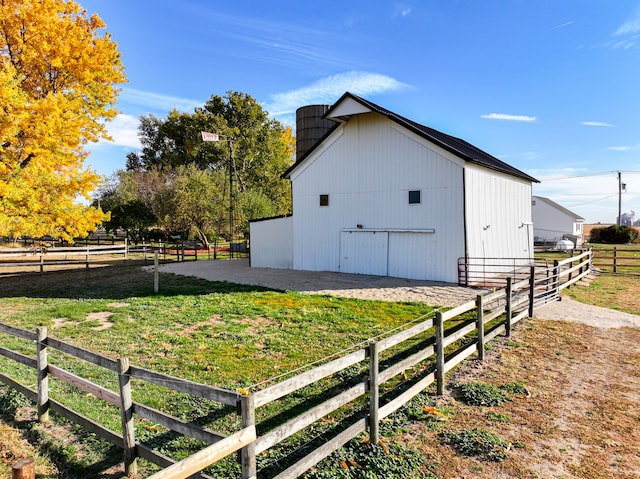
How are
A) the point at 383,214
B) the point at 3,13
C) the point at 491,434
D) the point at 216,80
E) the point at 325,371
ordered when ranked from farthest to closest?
the point at 216,80
the point at 383,214
the point at 3,13
the point at 491,434
the point at 325,371

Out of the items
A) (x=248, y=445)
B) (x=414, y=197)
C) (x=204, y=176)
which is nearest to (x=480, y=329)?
(x=248, y=445)

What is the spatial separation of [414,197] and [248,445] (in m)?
13.5

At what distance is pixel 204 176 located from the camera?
35406 mm

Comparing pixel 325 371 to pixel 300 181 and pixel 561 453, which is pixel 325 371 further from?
pixel 300 181

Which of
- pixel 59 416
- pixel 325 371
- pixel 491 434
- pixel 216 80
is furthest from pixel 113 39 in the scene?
pixel 216 80

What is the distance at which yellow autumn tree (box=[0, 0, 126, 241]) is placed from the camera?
11.0 metres

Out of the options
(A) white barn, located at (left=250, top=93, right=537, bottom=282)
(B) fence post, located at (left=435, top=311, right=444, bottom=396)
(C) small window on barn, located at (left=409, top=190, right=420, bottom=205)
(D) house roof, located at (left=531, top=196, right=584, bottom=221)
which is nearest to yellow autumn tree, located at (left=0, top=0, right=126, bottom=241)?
(A) white barn, located at (left=250, top=93, right=537, bottom=282)

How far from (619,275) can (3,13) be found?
25.0m

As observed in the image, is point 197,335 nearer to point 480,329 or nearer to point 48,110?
point 480,329

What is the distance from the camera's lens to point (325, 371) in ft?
12.5

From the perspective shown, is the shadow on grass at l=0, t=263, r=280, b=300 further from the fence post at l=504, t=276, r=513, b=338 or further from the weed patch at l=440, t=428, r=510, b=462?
the weed patch at l=440, t=428, r=510, b=462

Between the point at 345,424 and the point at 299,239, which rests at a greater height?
the point at 299,239

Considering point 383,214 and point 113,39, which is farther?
point 383,214

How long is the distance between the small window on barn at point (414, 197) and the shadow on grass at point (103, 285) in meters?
6.56
